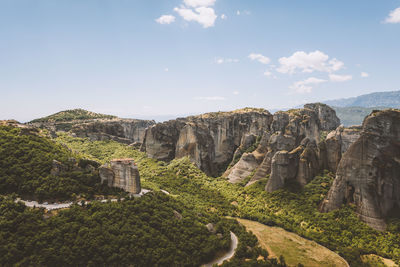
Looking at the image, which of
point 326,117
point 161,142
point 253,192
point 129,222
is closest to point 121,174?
point 129,222

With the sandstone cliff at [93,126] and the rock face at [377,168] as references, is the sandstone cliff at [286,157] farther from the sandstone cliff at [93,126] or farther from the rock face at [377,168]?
the sandstone cliff at [93,126]

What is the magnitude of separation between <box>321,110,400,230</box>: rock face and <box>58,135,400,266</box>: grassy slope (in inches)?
92.1

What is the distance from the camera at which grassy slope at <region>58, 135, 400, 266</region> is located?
115ft

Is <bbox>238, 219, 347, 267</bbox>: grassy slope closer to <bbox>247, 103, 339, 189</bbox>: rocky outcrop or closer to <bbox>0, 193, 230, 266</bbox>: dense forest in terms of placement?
<bbox>0, 193, 230, 266</bbox>: dense forest

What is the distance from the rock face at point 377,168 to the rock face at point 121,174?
122 ft

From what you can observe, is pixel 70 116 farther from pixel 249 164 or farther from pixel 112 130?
pixel 249 164

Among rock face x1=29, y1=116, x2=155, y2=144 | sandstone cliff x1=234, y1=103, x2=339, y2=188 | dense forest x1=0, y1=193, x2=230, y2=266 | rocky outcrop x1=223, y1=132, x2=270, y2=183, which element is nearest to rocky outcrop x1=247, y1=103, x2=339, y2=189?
sandstone cliff x1=234, y1=103, x2=339, y2=188

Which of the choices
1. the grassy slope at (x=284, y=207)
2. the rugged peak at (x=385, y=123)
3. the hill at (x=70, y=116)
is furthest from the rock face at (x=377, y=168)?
the hill at (x=70, y=116)

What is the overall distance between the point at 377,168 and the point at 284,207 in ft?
59.1

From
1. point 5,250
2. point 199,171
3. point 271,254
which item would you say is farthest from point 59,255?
point 199,171

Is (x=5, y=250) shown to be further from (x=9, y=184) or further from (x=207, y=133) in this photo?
(x=207, y=133)

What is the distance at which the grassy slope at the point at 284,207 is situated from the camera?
35.0 metres

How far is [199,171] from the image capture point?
239 ft

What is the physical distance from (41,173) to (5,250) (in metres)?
13.2
